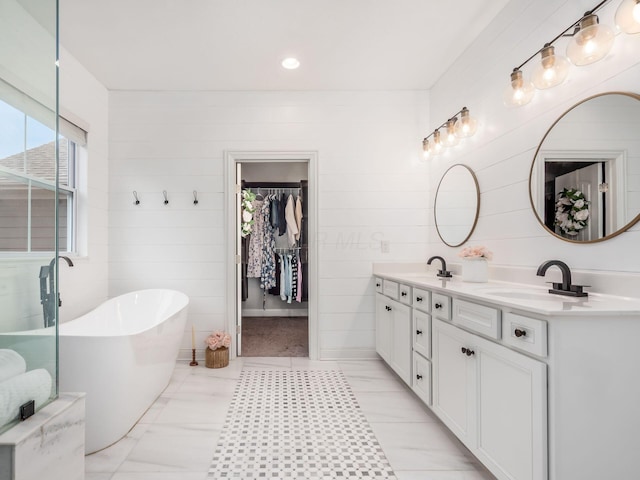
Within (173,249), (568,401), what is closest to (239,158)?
(173,249)

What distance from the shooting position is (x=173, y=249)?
3.42m

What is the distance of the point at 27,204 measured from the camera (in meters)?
1.01

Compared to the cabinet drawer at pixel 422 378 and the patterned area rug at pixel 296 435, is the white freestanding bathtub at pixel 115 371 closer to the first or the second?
the patterned area rug at pixel 296 435

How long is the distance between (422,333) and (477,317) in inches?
27.1

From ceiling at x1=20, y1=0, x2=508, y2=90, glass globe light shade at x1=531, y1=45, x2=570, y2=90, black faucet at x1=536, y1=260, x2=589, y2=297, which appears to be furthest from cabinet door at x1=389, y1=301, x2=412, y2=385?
ceiling at x1=20, y1=0, x2=508, y2=90

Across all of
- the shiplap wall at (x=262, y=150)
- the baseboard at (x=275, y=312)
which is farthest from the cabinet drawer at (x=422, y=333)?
the baseboard at (x=275, y=312)

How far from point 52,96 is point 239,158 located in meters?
2.38

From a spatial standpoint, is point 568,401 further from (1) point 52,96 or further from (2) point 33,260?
(1) point 52,96

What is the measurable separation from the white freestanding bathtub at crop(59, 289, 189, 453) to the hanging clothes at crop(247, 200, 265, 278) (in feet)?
8.35

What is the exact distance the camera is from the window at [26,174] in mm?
945

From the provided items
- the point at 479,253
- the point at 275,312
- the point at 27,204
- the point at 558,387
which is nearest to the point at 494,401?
the point at 558,387

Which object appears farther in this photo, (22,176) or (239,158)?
(239,158)

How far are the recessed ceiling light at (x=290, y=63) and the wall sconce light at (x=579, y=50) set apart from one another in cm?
170

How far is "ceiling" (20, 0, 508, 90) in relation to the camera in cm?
230
